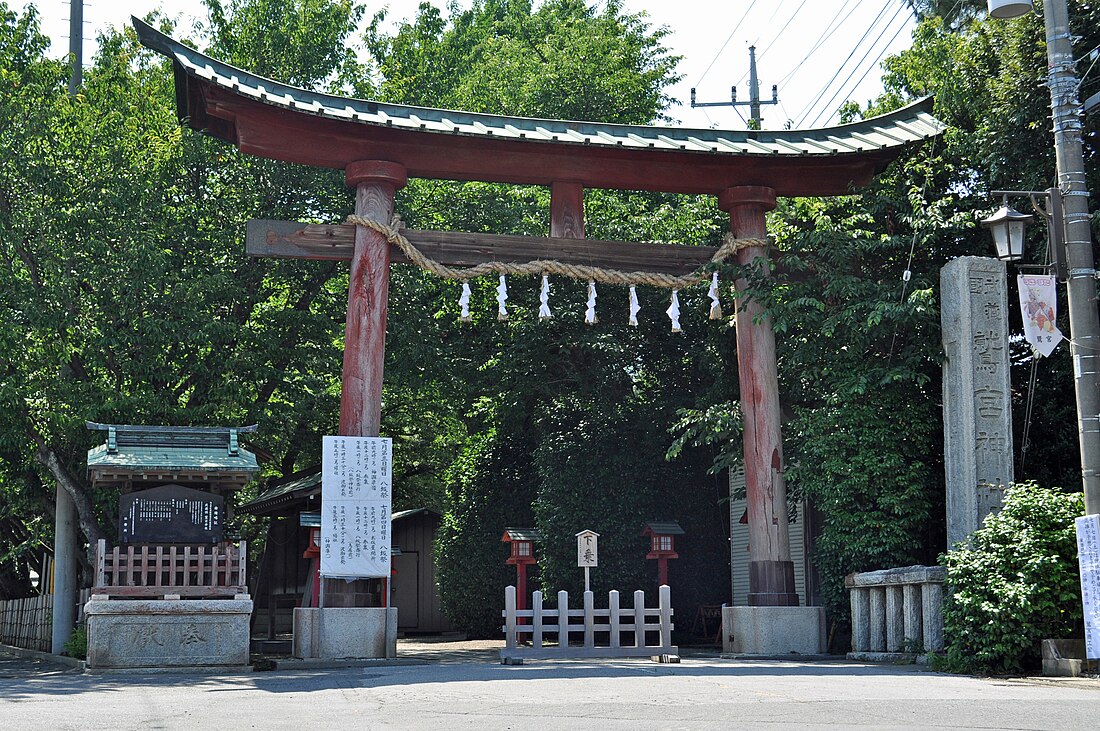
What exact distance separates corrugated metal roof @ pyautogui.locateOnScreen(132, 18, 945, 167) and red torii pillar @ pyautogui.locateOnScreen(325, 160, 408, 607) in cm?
86

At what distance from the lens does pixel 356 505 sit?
51.9 feet

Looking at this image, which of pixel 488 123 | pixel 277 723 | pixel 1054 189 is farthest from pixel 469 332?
pixel 277 723

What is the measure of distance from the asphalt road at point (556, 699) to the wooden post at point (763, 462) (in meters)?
3.03

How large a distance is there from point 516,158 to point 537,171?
383 millimetres

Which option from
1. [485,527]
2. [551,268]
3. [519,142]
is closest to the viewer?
[519,142]

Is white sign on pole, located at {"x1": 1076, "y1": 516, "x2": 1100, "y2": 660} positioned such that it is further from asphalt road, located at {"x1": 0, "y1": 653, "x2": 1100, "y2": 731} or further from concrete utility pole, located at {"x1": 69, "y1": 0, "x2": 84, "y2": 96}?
concrete utility pole, located at {"x1": 69, "y1": 0, "x2": 84, "y2": 96}

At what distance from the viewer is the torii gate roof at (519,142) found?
15977 millimetres

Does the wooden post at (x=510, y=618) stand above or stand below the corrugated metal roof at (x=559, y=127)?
below

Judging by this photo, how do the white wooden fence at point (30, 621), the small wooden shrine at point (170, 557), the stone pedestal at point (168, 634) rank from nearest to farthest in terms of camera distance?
the stone pedestal at point (168, 634) < the small wooden shrine at point (170, 557) < the white wooden fence at point (30, 621)

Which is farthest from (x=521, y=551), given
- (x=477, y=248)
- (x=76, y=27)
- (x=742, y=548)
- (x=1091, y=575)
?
(x=76, y=27)

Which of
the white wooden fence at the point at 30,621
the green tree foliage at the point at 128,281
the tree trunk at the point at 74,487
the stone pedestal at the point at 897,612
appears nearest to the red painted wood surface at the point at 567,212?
the green tree foliage at the point at 128,281

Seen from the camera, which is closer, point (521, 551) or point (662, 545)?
point (662, 545)

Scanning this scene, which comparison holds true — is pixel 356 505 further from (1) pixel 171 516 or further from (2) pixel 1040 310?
(2) pixel 1040 310

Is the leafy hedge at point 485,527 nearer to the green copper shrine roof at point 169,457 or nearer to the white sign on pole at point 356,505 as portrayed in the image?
the green copper shrine roof at point 169,457
